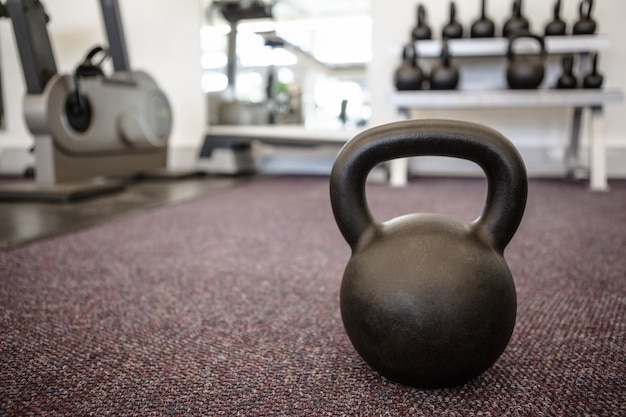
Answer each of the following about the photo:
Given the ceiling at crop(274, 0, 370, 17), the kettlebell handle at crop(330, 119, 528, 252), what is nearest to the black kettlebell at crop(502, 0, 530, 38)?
the kettlebell handle at crop(330, 119, 528, 252)

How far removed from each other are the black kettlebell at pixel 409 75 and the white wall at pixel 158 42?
1.57 m

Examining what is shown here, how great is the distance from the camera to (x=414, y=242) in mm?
527

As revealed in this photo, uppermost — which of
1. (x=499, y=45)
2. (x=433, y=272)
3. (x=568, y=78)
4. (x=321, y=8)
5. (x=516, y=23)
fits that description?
(x=321, y=8)

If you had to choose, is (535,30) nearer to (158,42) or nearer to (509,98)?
(509,98)

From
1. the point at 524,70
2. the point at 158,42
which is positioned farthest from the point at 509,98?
the point at 158,42

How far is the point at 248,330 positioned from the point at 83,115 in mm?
1922

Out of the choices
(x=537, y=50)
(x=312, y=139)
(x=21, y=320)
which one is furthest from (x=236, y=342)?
(x=537, y=50)

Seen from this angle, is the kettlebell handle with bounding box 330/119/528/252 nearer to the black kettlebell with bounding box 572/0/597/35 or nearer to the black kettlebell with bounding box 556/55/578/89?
the black kettlebell with bounding box 556/55/578/89

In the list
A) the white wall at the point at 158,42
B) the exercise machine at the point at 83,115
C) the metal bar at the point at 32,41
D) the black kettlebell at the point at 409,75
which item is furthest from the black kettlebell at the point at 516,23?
the metal bar at the point at 32,41

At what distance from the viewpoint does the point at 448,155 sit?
0.52m

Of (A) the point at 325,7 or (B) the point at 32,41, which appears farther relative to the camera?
(A) the point at 325,7

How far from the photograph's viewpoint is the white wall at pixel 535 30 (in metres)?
2.86

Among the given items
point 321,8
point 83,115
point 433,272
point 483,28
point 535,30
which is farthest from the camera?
point 321,8

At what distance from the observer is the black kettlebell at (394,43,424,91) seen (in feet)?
8.36
